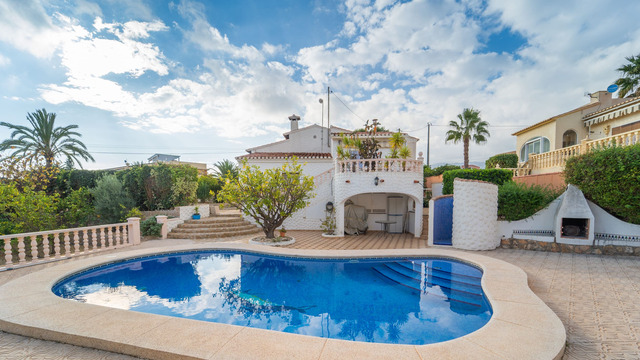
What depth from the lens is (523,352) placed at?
10.8 feet

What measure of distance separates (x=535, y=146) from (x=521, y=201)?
13238 mm

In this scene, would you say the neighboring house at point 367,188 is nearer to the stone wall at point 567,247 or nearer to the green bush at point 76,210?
the stone wall at point 567,247

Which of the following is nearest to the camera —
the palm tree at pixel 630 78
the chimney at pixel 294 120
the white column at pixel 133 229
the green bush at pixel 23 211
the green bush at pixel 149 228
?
the green bush at pixel 23 211

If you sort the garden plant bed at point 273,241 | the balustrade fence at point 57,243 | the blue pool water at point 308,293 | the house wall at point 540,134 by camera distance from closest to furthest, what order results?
the blue pool water at point 308,293
the balustrade fence at point 57,243
the garden plant bed at point 273,241
the house wall at point 540,134

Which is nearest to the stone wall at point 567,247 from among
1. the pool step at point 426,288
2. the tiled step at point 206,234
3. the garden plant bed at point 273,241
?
the pool step at point 426,288

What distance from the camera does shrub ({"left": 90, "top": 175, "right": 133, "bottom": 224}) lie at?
13.1m

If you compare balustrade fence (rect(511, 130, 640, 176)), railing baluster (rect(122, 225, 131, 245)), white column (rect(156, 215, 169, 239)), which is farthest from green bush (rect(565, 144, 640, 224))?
railing baluster (rect(122, 225, 131, 245))

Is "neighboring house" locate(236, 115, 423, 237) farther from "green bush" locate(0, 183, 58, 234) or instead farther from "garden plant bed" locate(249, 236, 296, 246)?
"green bush" locate(0, 183, 58, 234)

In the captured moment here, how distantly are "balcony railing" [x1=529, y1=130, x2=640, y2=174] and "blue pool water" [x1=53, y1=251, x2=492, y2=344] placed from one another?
29.0ft

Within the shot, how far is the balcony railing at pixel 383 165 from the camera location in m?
12.2

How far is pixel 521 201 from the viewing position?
980 cm

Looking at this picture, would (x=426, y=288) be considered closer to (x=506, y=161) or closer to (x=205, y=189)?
(x=506, y=161)

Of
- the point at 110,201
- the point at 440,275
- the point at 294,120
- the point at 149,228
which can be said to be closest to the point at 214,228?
the point at 149,228

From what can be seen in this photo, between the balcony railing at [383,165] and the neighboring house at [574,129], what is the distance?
7.77 m
